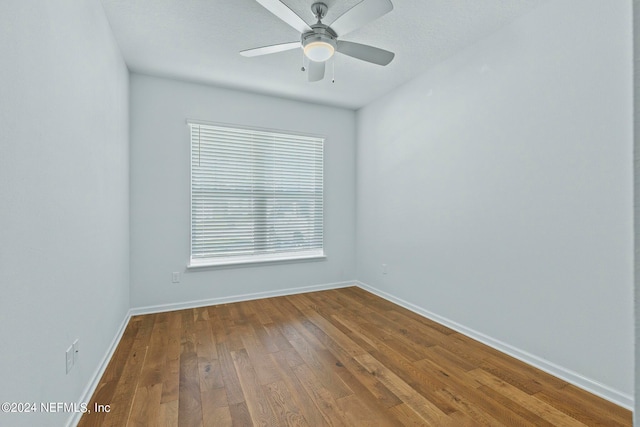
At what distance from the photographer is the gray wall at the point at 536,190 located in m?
1.79

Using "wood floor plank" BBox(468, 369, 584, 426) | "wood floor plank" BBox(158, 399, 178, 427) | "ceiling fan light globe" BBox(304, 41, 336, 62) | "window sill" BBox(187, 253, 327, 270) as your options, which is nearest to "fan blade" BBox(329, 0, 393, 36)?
"ceiling fan light globe" BBox(304, 41, 336, 62)

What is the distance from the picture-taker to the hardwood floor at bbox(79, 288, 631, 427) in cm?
166

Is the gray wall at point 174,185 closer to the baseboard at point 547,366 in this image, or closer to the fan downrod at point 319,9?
the fan downrod at point 319,9

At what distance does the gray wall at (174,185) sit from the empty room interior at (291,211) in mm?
24

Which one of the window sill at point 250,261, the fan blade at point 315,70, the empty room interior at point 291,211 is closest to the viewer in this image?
the empty room interior at point 291,211

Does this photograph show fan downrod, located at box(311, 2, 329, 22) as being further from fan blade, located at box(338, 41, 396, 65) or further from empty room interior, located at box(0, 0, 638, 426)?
fan blade, located at box(338, 41, 396, 65)

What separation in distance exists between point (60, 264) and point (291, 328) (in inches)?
76.9

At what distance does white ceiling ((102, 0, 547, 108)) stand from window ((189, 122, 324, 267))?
74 centimetres

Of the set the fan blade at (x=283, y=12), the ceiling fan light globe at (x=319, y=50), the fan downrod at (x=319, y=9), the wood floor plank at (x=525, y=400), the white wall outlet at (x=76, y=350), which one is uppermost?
the fan downrod at (x=319, y=9)

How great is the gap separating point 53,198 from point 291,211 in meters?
2.83

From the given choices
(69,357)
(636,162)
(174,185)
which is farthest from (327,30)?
(69,357)

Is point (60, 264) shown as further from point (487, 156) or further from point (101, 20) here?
point (487, 156)

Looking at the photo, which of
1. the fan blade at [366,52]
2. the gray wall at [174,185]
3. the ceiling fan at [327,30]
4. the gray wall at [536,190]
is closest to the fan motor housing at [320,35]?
the ceiling fan at [327,30]

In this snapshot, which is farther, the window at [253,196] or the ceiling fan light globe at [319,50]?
the window at [253,196]
